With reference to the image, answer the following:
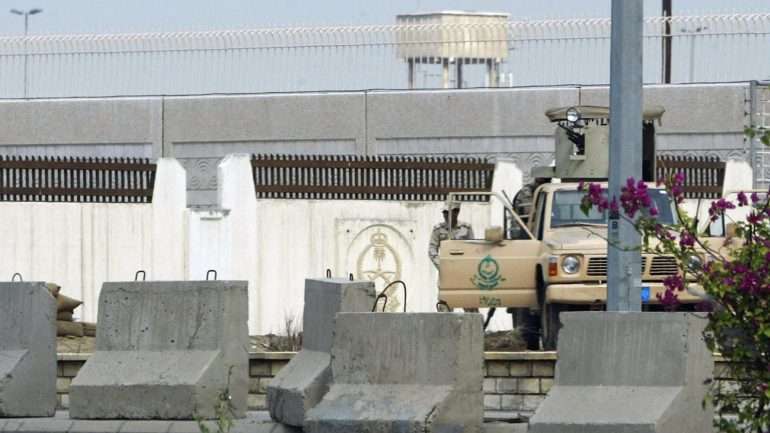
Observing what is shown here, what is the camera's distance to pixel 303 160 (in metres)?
27.8

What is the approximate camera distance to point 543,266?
1983cm

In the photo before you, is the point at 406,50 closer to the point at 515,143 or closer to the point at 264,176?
the point at 515,143

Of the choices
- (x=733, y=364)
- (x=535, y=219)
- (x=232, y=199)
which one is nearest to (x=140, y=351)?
(x=733, y=364)

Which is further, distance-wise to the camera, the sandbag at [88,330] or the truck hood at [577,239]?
the sandbag at [88,330]

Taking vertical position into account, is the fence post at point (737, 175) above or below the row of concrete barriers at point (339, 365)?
above

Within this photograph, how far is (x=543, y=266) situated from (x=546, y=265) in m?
0.16

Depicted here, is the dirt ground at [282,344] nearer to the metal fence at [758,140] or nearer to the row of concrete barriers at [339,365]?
the row of concrete barriers at [339,365]

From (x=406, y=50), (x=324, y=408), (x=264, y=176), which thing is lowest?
(x=324, y=408)

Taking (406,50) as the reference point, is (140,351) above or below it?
below

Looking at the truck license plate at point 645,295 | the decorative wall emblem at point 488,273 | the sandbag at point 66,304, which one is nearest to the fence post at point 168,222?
the sandbag at point 66,304

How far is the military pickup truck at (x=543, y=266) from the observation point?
64.2ft

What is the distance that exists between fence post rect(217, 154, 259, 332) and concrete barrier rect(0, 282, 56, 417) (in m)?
11.8

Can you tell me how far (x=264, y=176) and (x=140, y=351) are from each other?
42.3ft

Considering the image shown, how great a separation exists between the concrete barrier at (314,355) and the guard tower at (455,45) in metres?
16.6
